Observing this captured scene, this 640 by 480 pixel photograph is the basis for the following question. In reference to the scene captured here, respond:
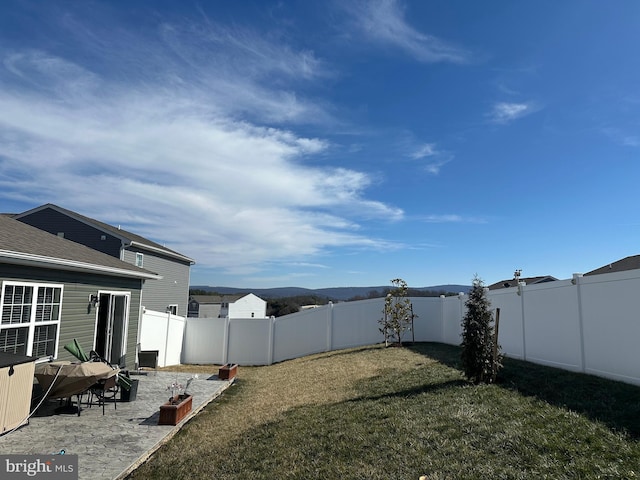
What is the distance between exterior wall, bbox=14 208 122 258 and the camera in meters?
19.6

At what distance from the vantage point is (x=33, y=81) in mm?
8984

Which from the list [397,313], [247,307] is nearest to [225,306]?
[247,307]

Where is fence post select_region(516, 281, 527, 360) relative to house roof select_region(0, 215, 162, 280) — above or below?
below

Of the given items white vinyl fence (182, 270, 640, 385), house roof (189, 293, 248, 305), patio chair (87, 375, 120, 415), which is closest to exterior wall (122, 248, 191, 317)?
white vinyl fence (182, 270, 640, 385)

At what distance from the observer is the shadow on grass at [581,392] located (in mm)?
4953

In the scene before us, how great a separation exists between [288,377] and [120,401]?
16.6 feet

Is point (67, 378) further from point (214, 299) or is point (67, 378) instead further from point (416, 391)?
point (214, 299)

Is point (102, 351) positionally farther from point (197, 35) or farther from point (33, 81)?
point (197, 35)

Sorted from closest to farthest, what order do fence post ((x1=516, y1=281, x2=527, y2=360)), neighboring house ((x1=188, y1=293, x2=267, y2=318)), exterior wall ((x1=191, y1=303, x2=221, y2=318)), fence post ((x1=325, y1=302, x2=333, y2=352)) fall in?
fence post ((x1=516, y1=281, x2=527, y2=360)) → fence post ((x1=325, y1=302, x2=333, y2=352)) → neighboring house ((x1=188, y1=293, x2=267, y2=318)) → exterior wall ((x1=191, y1=303, x2=221, y2=318))

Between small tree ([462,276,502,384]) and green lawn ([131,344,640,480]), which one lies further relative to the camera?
small tree ([462,276,502,384])

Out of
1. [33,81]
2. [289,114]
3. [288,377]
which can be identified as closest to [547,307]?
[288,377]

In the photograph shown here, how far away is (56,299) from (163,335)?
23.8ft

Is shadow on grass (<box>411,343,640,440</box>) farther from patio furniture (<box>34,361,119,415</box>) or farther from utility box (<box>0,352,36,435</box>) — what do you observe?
utility box (<box>0,352,36,435</box>)

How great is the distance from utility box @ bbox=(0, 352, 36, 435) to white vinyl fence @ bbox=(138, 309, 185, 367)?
732 centimetres
